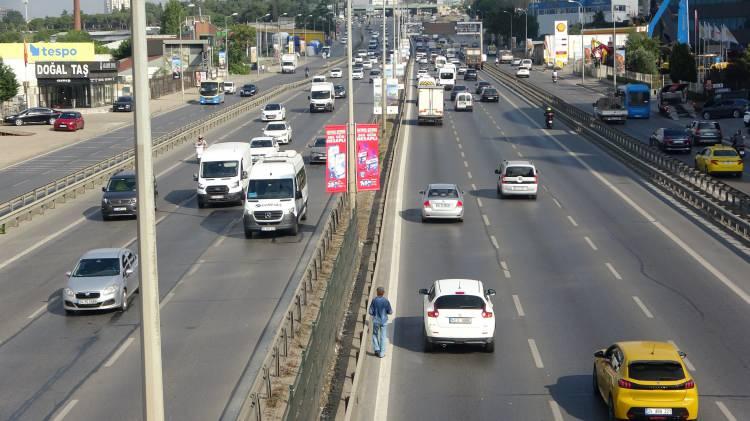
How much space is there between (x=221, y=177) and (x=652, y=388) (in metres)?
29.2

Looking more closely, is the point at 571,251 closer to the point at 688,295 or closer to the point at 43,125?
the point at 688,295

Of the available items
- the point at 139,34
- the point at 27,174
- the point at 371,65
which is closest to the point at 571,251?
the point at 139,34

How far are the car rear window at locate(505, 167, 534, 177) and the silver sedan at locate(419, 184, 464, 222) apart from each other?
5.84 m

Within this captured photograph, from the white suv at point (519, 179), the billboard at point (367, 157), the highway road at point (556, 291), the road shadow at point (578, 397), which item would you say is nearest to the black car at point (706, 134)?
the highway road at point (556, 291)

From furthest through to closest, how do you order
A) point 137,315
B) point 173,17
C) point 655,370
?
1. point 173,17
2. point 137,315
3. point 655,370

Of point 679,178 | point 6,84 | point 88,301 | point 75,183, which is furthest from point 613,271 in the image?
point 6,84

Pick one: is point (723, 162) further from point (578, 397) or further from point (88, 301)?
point (578, 397)

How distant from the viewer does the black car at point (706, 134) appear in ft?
210

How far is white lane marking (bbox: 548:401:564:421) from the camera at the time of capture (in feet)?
63.0

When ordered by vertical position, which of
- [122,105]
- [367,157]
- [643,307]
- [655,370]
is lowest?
[643,307]

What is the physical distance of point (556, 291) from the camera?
2939cm

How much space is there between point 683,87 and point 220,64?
263ft

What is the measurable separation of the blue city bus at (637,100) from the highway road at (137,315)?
41.9 m

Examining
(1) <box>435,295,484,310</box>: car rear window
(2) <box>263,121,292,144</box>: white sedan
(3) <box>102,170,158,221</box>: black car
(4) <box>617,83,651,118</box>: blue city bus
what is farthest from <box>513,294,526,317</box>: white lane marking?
(4) <box>617,83,651,118</box>: blue city bus
